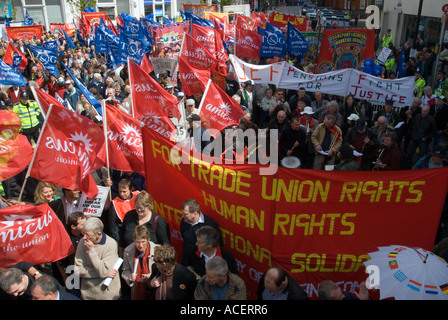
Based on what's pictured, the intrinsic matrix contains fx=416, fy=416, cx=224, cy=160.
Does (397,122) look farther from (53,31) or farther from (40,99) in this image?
(53,31)

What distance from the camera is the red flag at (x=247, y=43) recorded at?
43.2 feet

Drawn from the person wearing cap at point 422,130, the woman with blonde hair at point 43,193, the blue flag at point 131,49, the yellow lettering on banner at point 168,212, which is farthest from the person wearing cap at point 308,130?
the blue flag at point 131,49

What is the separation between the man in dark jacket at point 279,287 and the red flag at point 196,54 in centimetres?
816

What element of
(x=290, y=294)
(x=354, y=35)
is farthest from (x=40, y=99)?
(x=354, y=35)

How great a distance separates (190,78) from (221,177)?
18.5ft

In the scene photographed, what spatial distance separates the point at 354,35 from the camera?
38.9 feet

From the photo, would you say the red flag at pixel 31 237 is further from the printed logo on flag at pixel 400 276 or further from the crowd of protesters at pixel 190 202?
the printed logo on flag at pixel 400 276

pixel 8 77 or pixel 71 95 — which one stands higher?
pixel 8 77

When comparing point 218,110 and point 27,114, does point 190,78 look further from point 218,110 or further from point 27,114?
point 27,114

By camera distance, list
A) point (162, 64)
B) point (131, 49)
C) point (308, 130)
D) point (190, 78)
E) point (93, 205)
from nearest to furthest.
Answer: point (93, 205), point (308, 130), point (190, 78), point (162, 64), point (131, 49)

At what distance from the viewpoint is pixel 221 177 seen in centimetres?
448

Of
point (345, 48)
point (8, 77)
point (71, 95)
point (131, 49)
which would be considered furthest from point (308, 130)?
point (8, 77)

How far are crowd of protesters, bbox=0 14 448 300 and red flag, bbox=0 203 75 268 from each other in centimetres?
19
